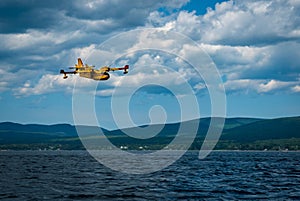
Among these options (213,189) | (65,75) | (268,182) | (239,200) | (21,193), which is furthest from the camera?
(65,75)

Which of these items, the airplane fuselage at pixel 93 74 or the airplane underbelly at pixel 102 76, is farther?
the airplane fuselage at pixel 93 74

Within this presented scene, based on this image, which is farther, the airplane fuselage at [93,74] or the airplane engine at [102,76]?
the airplane fuselage at [93,74]

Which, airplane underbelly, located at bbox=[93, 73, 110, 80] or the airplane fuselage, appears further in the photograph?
the airplane fuselage

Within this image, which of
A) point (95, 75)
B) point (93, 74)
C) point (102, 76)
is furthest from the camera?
point (93, 74)

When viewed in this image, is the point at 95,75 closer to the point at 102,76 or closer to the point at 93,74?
the point at 93,74

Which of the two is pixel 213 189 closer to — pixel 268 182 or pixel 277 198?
pixel 277 198

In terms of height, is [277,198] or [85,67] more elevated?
[85,67]

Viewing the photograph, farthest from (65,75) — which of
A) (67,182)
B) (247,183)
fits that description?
(247,183)

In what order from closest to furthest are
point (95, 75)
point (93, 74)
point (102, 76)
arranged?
point (102, 76), point (95, 75), point (93, 74)

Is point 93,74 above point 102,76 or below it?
above

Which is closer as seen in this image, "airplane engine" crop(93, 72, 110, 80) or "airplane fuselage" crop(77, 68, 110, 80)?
"airplane engine" crop(93, 72, 110, 80)

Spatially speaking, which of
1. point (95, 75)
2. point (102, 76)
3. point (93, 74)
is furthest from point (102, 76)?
point (93, 74)

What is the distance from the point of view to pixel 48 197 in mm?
54469

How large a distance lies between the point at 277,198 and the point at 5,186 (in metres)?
40.5
